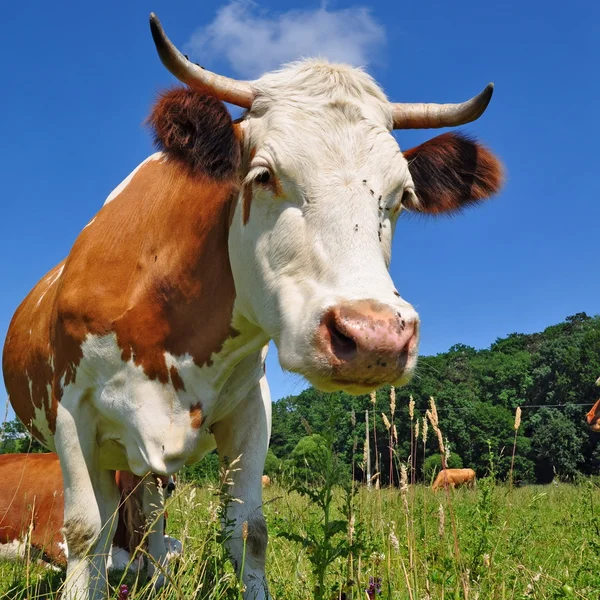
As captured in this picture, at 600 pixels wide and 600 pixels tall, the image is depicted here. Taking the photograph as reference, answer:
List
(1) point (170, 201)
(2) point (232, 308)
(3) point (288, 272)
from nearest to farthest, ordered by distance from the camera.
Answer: (3) point (288, 272)
(2) point (232, 308)
(1) point (170, 201)

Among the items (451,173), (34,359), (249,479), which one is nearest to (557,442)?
(451,173)

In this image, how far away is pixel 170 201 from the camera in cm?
378

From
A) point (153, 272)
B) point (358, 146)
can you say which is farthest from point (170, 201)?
point (358, 146)

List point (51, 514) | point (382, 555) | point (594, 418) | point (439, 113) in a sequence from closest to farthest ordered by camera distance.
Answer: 1. point (382, 555)
2. point (439, 113)
3. point (51, 514)
4. point (594, 418)

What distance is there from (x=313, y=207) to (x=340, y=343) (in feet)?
2.26

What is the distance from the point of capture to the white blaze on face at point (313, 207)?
2545mm

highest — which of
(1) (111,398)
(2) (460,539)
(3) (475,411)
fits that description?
(3) (475,411)

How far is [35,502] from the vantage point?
6.35 meters

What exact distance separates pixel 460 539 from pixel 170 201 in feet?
10.9

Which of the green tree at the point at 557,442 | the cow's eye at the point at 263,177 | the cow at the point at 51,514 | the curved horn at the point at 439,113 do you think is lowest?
the cow at the point at 51,514

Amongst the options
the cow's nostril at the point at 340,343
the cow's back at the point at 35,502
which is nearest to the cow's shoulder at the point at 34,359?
the cow's back at the point at 35,502

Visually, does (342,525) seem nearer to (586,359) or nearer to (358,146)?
(358,146)

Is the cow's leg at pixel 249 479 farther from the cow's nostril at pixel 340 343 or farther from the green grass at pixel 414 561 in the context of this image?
the cow's nostril at pixel 340 343

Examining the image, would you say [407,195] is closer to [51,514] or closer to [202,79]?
[202,79]
